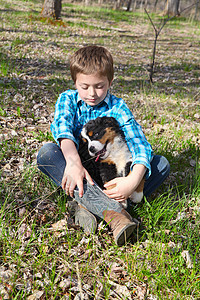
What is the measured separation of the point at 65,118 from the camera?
2762 mm

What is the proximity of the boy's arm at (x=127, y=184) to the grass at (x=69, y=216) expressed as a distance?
1.07ft

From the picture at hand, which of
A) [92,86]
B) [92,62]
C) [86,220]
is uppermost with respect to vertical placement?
[92,62]

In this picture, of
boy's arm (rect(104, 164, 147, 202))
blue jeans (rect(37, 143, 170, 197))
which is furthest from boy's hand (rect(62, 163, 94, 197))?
boy's arm (rect(104, 164, 147, 202))

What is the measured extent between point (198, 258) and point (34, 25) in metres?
12.4

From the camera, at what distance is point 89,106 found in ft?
9.40

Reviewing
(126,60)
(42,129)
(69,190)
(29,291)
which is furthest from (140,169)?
(126,60)

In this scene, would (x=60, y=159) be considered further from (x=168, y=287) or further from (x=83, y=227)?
(x=168, y=287)

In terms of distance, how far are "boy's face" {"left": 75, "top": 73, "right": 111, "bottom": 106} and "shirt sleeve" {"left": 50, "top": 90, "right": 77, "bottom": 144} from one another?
10.6 inches

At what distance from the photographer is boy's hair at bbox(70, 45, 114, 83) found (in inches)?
99.7

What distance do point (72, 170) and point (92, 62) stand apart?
1109 mm

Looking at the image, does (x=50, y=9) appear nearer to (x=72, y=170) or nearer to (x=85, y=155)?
(x=85, y=155)

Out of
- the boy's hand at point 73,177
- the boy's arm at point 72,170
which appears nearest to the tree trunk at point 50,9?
the boy's arm at point 72,170

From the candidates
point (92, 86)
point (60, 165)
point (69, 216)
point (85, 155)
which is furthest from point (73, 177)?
point (92, 86)

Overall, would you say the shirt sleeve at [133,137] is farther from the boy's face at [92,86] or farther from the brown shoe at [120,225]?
the brown shoe at [120,225]
